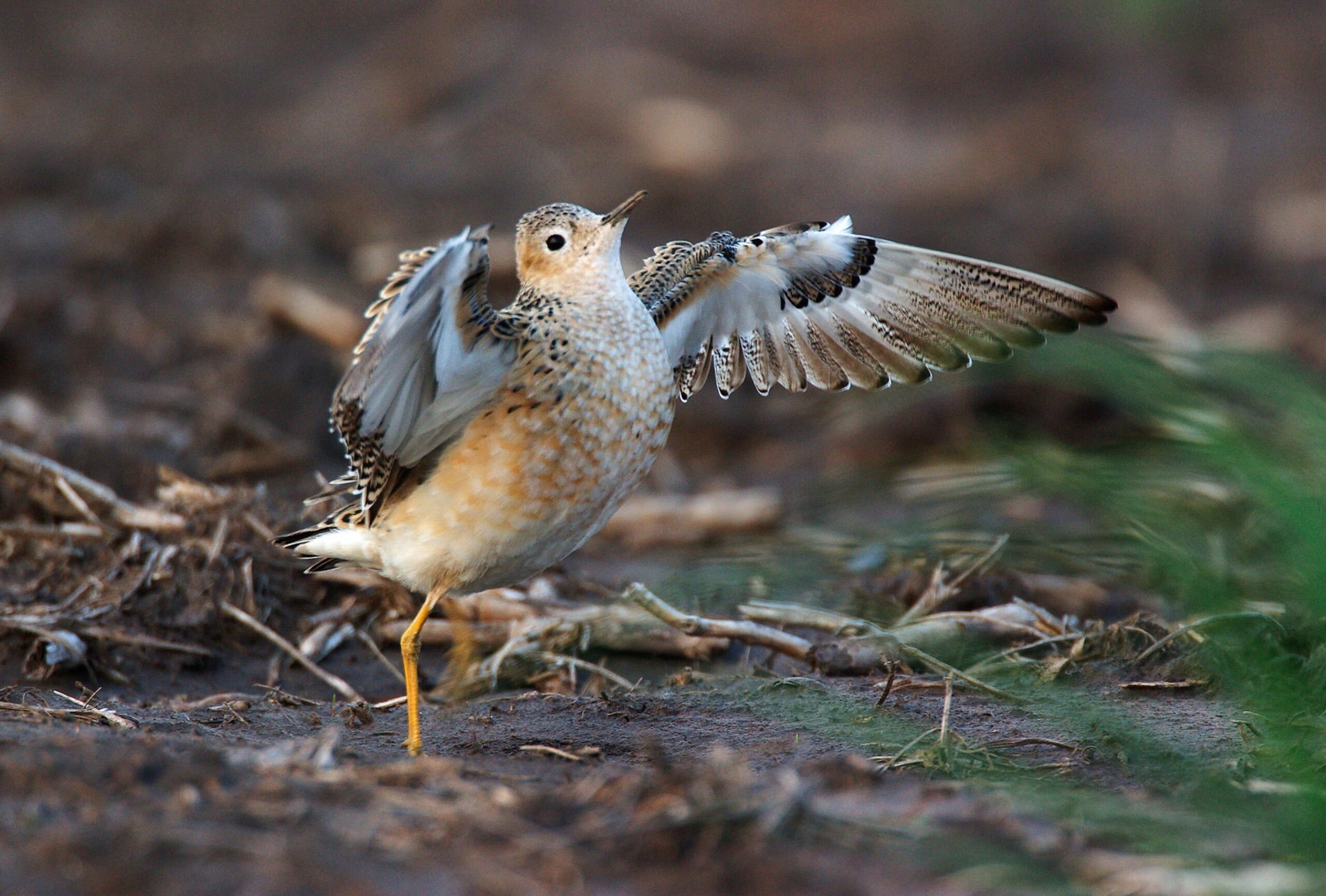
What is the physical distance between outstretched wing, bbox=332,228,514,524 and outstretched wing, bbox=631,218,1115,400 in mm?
1113

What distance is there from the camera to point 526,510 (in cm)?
484

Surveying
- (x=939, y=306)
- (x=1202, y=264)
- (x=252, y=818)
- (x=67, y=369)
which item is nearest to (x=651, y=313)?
(x=939, y=306)

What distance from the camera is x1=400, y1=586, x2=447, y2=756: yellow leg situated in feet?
15.5

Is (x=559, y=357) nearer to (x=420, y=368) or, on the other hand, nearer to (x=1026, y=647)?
(x=420, y=368)

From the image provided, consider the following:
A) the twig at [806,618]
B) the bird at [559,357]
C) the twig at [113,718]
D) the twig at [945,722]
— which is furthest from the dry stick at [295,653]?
the twig at [945,722]

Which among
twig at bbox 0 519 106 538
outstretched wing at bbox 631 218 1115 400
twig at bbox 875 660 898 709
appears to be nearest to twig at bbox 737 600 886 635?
twig at bbox 875 660 898 709

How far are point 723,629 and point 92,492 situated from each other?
3050mm

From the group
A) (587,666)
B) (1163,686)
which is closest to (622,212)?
(587,666)

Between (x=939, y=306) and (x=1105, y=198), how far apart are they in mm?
9621

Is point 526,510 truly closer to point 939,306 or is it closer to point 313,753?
point 313,753

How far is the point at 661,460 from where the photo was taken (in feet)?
32.2

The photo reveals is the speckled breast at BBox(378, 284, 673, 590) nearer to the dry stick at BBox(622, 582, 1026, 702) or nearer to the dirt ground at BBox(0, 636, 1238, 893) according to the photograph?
the dry stick at BBox(622, 582, 1026, 702)

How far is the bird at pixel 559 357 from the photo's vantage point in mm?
4566

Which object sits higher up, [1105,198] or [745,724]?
[1105,198]
